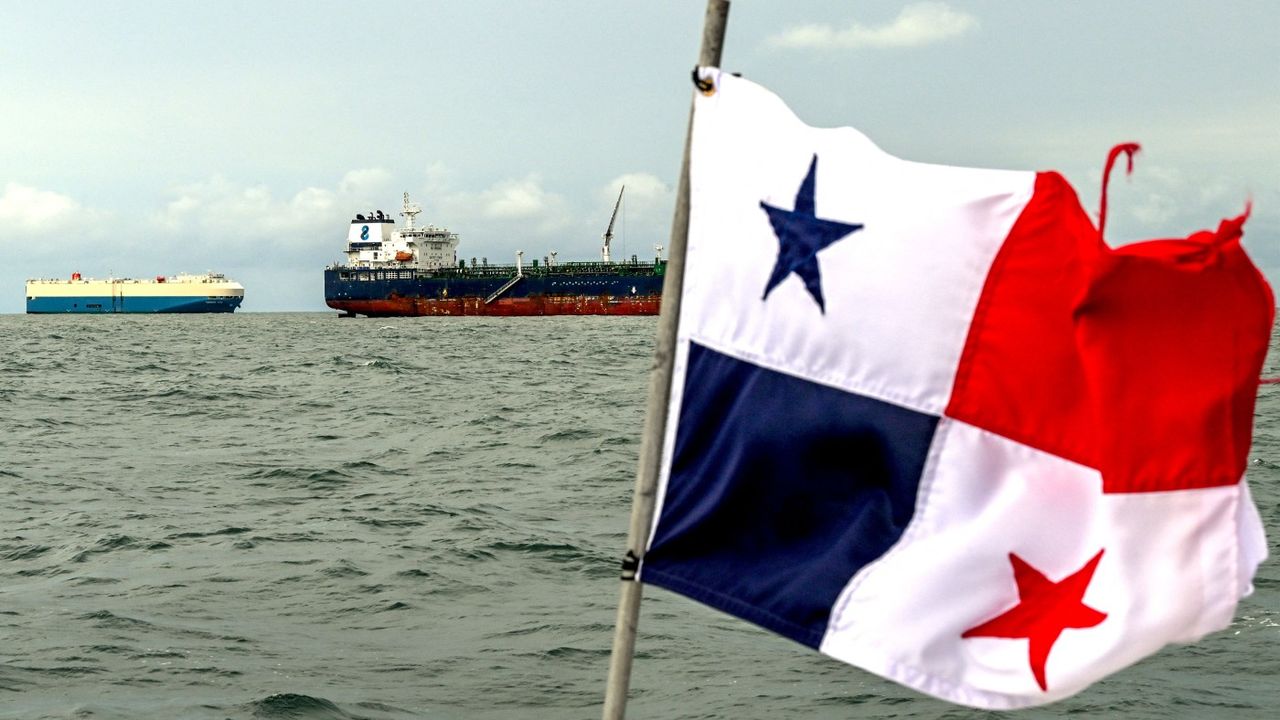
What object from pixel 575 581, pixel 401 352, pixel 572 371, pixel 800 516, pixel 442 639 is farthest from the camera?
pixel 401 352

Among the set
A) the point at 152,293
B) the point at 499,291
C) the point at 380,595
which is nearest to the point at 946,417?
the point at 380,595

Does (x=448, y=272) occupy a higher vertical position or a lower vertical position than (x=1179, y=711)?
higher

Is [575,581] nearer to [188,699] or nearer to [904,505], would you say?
[188,699]

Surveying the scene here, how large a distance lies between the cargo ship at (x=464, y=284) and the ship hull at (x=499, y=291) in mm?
73

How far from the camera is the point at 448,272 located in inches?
3846

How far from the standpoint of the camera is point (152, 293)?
13438 cm

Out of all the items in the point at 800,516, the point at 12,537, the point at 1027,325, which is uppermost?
the point at 1027,325

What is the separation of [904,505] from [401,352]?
4670 centimetres

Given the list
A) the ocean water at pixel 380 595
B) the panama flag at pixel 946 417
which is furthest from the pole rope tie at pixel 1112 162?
the ocean water at pixel 380 595

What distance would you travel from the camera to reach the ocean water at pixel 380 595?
7.71 m

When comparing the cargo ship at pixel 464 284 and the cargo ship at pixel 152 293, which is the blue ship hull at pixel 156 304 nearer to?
the cargo ship at pixel 152 293

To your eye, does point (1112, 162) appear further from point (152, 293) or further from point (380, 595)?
point (152, 293)

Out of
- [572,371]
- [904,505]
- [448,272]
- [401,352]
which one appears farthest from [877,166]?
[448,272]

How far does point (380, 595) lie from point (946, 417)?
775 cm
